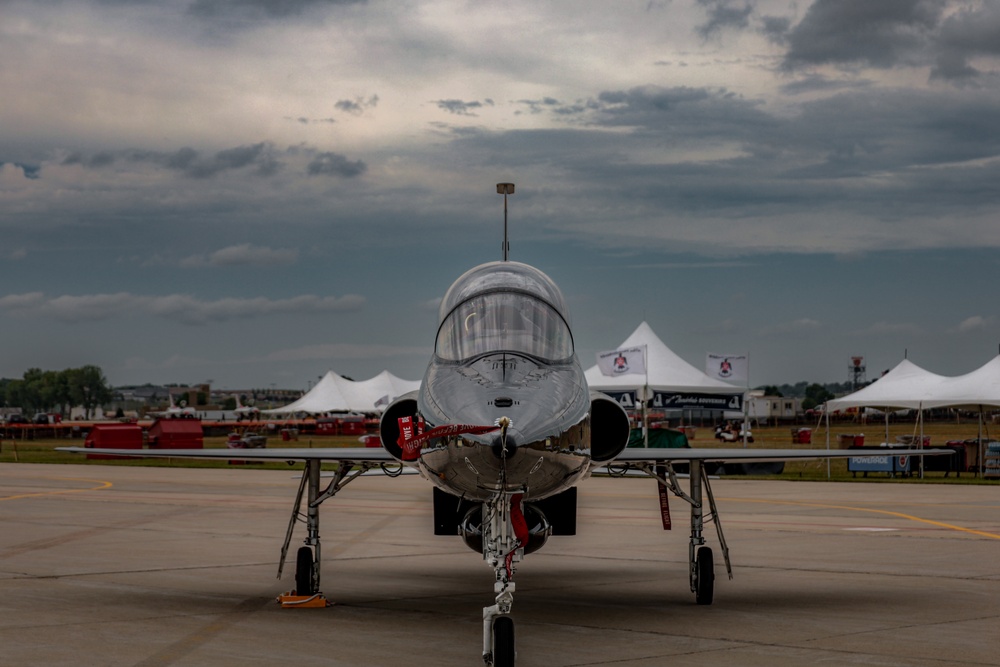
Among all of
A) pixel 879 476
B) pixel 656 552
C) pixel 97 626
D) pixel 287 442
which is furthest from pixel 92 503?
pixel 287 442

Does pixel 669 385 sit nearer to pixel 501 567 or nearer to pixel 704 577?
pixel 704 577

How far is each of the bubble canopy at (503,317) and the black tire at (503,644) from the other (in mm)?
2544

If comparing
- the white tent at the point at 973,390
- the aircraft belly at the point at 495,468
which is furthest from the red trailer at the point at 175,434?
the aircraft belly at the point at 495,468

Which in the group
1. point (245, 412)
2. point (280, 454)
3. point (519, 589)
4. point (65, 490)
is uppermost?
point (245, 412)

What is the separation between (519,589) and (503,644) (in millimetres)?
5804

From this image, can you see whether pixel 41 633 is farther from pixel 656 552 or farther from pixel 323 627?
pixel 656 552

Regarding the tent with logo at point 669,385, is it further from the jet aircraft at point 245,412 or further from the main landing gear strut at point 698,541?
the jet aircraft at point 245,412

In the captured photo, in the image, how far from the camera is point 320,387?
79.1 meters

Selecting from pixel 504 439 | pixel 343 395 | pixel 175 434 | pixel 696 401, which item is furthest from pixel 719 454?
pixel 343 395

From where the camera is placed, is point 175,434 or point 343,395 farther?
point 343,395

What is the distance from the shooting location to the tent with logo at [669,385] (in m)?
41.8

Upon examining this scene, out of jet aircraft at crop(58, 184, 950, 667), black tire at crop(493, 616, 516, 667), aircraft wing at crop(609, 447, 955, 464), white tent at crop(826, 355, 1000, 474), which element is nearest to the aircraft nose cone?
jet aircraft at crop(58, 184, 950, 667)

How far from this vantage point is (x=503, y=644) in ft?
27.2

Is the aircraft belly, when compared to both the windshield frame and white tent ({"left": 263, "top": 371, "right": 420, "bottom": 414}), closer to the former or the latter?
the windshield frame
